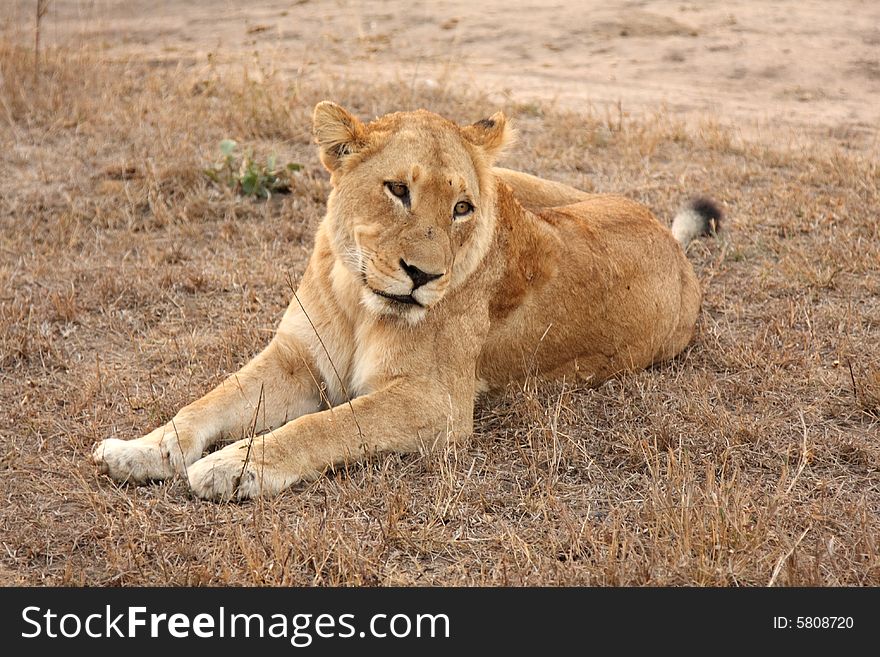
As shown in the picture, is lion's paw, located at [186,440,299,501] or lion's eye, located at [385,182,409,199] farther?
lion's eye, located at [385,182,409,199]

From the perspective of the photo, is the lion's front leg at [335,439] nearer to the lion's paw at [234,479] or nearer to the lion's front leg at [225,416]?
the lion's paw at [234,479]

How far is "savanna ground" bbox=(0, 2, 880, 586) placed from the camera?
3146mm

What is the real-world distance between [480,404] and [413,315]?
69 cm

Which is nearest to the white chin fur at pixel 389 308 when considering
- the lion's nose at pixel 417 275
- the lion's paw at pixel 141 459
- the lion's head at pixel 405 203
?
the lion's head at pixel 405 203

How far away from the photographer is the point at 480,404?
169 inches

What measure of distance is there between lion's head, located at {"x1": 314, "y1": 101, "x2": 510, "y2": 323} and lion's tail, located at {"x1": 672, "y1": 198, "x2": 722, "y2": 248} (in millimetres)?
2337

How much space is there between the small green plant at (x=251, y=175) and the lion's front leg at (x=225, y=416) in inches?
109

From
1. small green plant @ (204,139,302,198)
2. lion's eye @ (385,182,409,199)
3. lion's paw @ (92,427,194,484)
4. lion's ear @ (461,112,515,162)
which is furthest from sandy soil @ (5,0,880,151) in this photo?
lion's paw @ (92,427,194,484)

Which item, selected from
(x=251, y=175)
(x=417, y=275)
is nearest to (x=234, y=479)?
(x=417, y=275)

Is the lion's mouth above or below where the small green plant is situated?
above

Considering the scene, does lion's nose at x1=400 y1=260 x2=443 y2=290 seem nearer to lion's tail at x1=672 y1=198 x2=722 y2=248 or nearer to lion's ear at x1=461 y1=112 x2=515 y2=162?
lion's ear at x1=461 y1=112 x2=515 y2=162

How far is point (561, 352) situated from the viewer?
4.37 meters

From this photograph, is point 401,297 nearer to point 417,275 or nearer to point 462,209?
point 417,275

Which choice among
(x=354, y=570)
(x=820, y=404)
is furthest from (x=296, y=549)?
(x=820, y=404)
